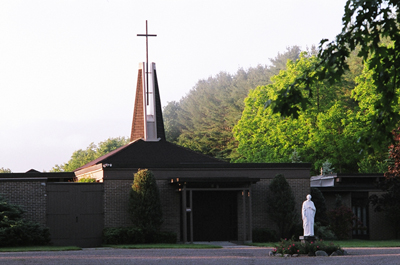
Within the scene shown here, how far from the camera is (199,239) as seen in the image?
27.1 meters

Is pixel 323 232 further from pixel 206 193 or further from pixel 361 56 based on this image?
pixel 361 56

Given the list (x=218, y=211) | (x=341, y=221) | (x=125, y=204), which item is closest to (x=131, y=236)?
(x=125, y=204)

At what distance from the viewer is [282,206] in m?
26.5

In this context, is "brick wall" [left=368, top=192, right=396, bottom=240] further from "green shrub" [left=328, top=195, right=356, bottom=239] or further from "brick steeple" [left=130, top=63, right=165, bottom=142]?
"brick steeple" [left=130, top=63, right=165, bottom=142]

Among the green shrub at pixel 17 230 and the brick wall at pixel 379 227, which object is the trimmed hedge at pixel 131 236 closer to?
the green shrub at pixel 17 230

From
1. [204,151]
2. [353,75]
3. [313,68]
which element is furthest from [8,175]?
[204,151]

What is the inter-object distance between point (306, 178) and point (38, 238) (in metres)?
12.3

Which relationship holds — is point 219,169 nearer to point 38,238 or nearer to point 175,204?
point 175,204

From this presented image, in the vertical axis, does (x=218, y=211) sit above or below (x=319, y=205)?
below

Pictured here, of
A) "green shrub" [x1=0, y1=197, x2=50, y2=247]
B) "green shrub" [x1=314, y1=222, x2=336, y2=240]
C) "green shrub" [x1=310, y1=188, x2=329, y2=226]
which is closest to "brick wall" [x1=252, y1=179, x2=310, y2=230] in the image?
"green shrub" [x1=314, y1=222, x2=336, y2=240]

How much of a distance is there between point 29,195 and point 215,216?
832 cm

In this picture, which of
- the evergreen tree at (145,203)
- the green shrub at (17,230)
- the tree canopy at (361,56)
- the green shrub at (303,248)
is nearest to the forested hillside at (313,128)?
the evergreen tree at (145,203)

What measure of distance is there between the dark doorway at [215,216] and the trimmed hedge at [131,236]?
211 cm

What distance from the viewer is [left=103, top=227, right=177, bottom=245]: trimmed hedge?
981 inches
